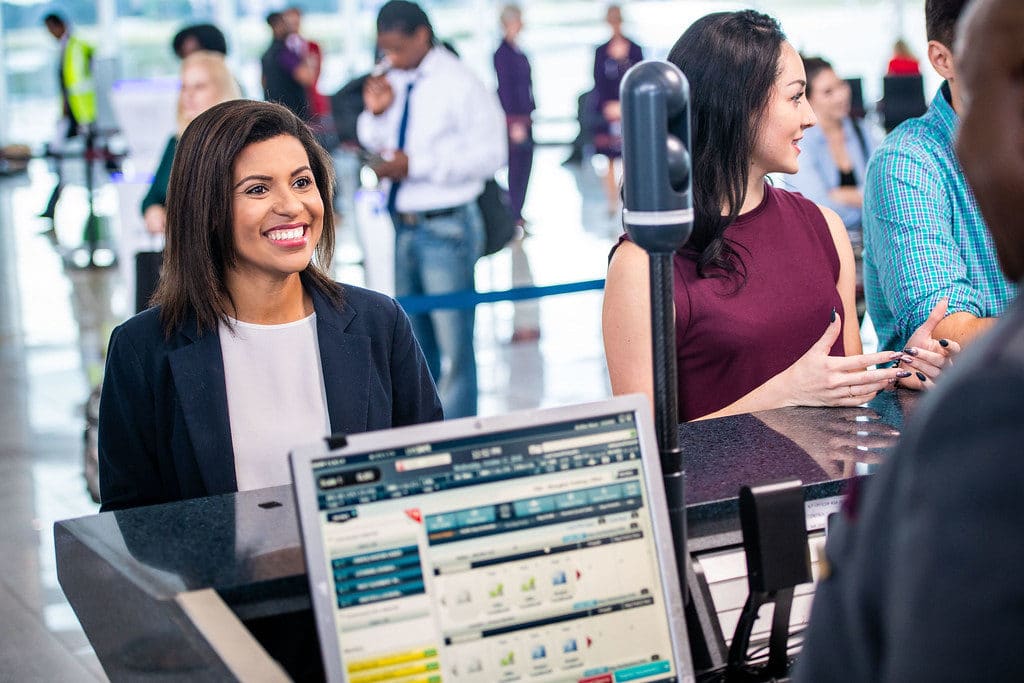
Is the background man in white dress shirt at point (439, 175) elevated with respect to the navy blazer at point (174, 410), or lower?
elevated

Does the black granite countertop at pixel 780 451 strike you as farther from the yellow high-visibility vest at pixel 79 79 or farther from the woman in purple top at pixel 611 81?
the yellow high-visibility vest at pixel 79 79

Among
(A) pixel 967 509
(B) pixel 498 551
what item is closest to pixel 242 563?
(B) pixel 498 551

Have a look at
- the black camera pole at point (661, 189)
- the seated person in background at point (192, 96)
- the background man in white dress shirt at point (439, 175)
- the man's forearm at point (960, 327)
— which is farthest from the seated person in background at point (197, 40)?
the black camera pole at point (661, 189)

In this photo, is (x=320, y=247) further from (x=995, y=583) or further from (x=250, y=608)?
(x=995, y=583)

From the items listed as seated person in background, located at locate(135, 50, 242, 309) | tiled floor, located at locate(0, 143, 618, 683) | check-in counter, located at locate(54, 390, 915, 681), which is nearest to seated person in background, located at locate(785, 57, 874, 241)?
tiled floor, located at locate(0, 143, 618, 683)

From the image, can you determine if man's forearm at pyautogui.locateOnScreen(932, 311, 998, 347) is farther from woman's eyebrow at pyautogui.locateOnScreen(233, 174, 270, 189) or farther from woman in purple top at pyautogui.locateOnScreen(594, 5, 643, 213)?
woman in purple top at pyautogui.locateOnScreen(594, 5, 643, 213)

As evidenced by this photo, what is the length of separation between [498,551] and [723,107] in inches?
46.8

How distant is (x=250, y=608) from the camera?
1444 mm

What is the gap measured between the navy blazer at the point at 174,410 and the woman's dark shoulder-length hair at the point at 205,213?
0.12ft

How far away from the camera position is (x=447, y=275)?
510 centimetres

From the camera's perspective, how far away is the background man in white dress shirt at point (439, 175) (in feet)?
16.5

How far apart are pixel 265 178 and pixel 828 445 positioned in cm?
106

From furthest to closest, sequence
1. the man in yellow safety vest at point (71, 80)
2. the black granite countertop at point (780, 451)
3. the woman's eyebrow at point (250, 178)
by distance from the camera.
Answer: the man in yellow safety vest at point (71, 80)
the woman's eyebrow at point (250, 178)
the black granite countertop at point (780, 451)

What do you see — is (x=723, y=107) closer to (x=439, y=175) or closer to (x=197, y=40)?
(x=439, y=175)
